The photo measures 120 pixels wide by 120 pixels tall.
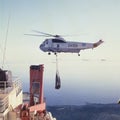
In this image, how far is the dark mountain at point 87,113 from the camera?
4646 inches

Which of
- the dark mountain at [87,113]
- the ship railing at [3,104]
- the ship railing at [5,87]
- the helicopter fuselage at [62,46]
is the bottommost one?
the dark mountain at [87,113]

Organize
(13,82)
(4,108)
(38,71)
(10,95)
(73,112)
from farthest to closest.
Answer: (73,112)
(38,71)
(13,82)
(10,95)
(4,108)

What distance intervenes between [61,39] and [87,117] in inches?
2346

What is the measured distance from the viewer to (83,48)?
5916 centimetres

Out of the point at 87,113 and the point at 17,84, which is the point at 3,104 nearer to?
the point at 17,84

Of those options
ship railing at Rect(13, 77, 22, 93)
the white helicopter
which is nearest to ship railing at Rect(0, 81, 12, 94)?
ship railing at Rect(13, 77, 22, 93)

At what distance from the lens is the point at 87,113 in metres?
122

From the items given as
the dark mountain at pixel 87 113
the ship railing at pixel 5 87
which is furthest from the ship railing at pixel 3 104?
the dark mountain at pixel 87 113

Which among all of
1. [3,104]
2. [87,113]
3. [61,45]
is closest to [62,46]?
[61,45]

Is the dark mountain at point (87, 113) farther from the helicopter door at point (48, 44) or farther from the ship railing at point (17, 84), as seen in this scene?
the ship railing at point (17, 84)

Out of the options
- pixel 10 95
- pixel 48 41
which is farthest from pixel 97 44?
pixel 10 95

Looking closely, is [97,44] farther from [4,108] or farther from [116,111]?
[116,111]

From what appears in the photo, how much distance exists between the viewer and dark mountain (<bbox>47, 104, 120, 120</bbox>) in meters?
118

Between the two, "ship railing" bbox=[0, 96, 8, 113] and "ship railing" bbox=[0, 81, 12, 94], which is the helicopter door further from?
"ship railing" bbox=[0, 96, 8, 113]
